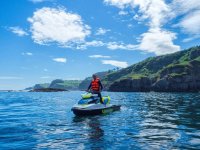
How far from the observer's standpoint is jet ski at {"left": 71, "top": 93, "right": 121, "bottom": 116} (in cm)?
2809

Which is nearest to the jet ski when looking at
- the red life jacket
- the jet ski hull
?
the jet ski hull

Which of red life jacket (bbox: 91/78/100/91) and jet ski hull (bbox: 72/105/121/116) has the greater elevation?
red life jacket (bbox: 91/78/100/91)

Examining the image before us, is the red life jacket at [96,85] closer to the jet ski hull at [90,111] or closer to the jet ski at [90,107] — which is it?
the jet ski at [90,107]

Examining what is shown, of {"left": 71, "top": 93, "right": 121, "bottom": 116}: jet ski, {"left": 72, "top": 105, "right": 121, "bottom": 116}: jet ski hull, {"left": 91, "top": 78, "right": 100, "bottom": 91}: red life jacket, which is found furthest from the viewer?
{"left": 91, "top": 78, "right": 100, "bottom": 91}: red life jacket

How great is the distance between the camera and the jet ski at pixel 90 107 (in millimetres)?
28094

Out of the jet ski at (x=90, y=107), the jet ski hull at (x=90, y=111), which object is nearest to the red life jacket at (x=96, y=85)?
the jet ski at (x=90, y=107)

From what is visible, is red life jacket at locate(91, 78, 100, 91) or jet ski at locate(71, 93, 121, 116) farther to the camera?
red life jacket at locate(91, 78, 100, 91)

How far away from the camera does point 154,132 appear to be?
18453 mm

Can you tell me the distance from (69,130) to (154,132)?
6.11m

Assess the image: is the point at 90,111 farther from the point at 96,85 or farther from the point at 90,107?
the point at 96,85

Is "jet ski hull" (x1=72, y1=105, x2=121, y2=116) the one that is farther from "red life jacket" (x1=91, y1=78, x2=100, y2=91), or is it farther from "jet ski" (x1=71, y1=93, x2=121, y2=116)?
"red life jacket" (x1=91, y1=78, x2=100, y2=91)

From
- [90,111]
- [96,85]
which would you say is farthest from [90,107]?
[96,85]

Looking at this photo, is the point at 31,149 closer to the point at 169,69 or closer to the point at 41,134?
the point at 41,134

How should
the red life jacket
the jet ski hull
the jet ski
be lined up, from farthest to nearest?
the red life jacket < the jet ski < the jet ski hull
